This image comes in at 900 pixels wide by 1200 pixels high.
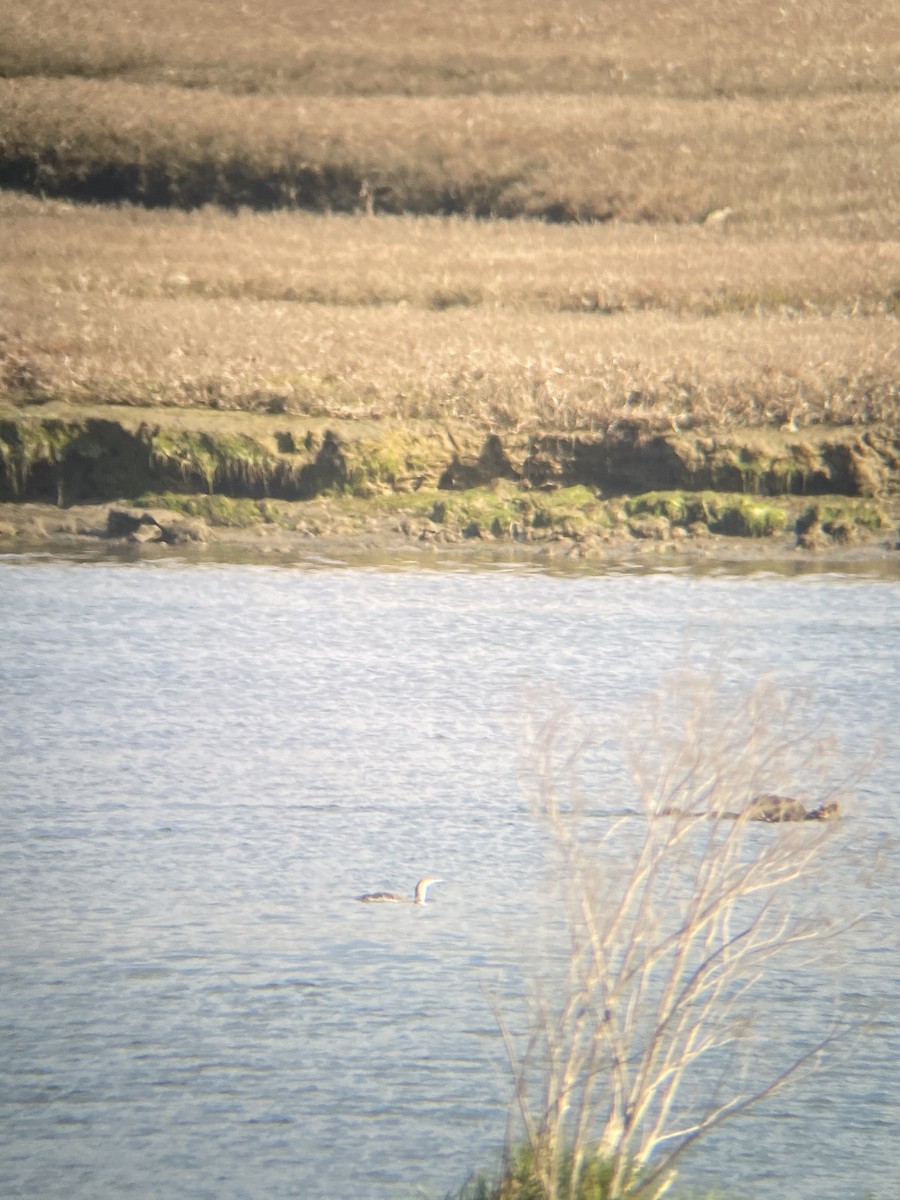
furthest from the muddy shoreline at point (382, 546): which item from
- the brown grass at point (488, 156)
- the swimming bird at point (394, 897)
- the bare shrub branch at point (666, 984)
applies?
the brown grass at point (488, 156)

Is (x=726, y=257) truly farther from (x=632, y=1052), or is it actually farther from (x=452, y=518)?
(x=632, y=1052)

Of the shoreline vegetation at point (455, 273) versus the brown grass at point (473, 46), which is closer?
the shoreline vegetation at point (455, 273)

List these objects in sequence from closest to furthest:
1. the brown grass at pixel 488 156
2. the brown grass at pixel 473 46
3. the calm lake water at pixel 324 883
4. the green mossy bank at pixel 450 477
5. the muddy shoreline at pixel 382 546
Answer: the calm lake water at pixel 324 883 < the muddy shoreline at pixel 382 546 < the green mossy bank at pixel 450 477 < the brown grass at pixel 488 156 < the brown grass at pixel 473 46

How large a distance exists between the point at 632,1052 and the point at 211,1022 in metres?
1.28

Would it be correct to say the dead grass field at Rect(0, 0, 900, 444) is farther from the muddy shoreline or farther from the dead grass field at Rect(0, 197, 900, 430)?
the muddy shoreline

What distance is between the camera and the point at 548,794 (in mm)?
4801

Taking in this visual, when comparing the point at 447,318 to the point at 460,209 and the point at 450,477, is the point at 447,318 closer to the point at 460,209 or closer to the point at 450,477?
the point at 450,477

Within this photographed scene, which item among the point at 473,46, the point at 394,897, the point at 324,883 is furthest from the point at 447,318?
the point at 473,46

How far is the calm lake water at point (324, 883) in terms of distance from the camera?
5418mm

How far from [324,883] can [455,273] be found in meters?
19.2

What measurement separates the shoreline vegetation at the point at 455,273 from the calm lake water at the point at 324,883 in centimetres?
395

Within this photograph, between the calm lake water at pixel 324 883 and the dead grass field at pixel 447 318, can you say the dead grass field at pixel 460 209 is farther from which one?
the calm lake water at pixel 324 883

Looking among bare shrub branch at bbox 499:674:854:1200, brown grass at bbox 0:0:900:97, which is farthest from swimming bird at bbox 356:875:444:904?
brown grass at bbox 0:0:900:97

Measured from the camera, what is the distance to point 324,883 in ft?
24.3
